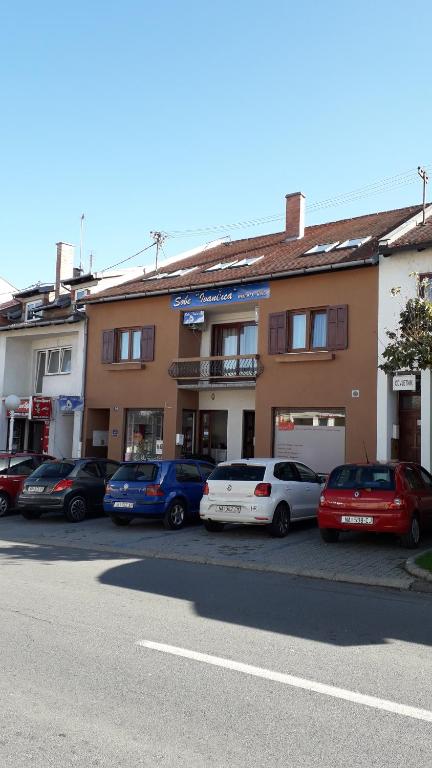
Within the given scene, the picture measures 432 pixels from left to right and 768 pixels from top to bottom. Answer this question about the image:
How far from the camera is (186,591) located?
8445mm

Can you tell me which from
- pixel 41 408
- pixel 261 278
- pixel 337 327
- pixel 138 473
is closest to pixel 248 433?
pixel 261 278

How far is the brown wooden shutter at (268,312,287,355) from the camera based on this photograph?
1948 centimetres

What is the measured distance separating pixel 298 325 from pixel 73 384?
9.58 meters

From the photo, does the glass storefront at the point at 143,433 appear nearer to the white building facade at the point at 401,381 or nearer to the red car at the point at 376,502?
the white building facade at the point at 401,381

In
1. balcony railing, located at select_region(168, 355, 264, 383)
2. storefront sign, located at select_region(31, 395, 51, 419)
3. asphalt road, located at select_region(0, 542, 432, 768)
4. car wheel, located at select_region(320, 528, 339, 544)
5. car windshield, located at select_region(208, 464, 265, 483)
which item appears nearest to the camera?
asphalt road, located at select_region(0, 542, 432, 768)

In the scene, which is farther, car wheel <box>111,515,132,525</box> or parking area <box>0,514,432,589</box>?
car wheel <box>111,515,132,525</box>

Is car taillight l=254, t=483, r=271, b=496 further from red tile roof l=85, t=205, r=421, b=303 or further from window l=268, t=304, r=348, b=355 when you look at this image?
red tile roof l=85, t=205, r=421, b=303

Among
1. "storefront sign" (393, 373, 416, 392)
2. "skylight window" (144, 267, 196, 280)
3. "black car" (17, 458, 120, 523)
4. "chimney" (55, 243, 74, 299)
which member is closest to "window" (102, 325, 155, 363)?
"skylight window" (144, 267, 196, 280)

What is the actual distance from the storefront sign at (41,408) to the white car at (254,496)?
13116mm

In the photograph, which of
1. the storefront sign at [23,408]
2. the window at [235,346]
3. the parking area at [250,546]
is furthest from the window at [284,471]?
the storefront sign at [23,408]

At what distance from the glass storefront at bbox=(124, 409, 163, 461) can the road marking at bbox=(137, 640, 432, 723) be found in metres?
16.4

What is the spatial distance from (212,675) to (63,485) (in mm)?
11396

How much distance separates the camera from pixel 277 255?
2225cm

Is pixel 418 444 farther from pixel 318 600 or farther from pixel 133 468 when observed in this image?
pixel 318 600
